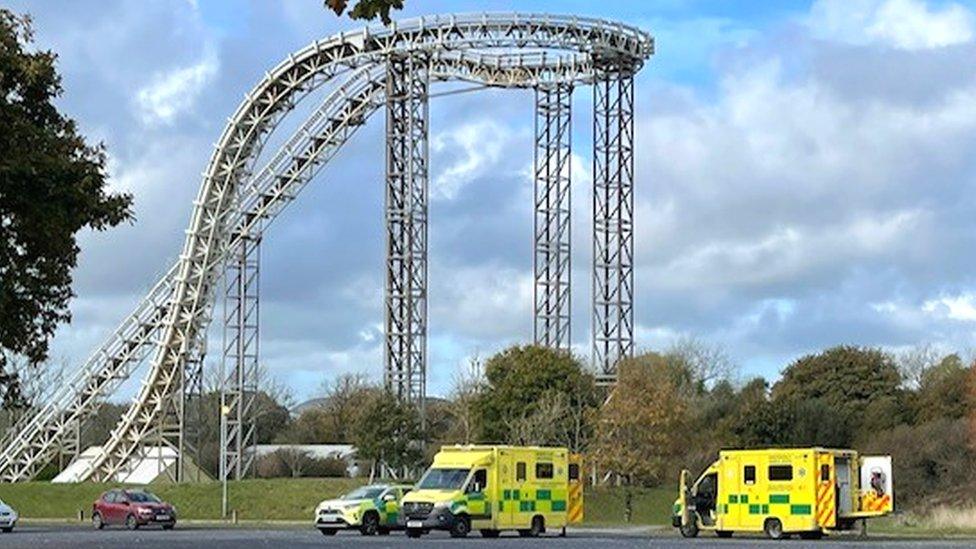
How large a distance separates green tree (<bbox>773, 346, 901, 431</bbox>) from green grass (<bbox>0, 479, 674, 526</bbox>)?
24522 mm

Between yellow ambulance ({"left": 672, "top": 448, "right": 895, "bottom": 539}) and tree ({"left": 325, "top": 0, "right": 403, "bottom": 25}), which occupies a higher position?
tree ({"left": 325, "top": 0, "right": 403, "bottom": 25})

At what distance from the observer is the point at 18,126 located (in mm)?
28000

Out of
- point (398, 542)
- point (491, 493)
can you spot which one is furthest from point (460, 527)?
point (398, 542)

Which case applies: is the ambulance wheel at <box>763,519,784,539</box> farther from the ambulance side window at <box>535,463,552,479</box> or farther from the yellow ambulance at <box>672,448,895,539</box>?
the ambulance side window at <box>535,463,552,479</box>

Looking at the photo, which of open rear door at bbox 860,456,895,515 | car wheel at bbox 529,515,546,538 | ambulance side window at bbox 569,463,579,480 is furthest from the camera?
ambulance side window at bbox 569,463,579,480

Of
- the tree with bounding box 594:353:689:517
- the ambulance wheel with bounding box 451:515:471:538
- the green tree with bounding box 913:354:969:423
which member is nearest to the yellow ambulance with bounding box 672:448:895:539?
the ambulance wheel with bounding box 451:515:471:538

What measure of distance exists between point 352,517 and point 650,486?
23.5 m

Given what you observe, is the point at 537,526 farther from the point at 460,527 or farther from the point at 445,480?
the point at 445,480

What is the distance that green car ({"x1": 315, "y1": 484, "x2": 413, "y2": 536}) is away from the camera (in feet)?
165

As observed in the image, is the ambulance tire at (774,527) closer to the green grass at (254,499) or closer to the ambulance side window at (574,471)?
the ambulance side window at (574,471)

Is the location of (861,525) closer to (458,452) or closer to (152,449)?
(458,452)

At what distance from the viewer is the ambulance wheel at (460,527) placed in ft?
152

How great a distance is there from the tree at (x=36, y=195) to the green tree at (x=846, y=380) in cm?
6534

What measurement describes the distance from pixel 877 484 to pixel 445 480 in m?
12.1
